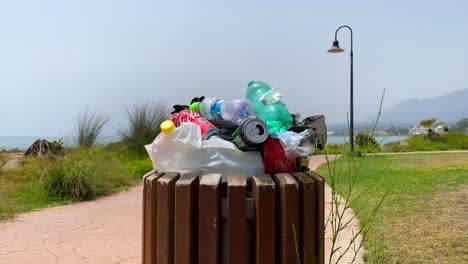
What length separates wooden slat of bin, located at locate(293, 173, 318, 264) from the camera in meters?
1.88

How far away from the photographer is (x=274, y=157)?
2055mm

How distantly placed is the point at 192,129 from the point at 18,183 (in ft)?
23.7

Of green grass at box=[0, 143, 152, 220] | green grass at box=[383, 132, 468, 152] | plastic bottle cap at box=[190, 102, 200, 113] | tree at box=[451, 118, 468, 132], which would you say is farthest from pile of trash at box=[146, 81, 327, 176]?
tree at box=[451, 118, 468, 132]

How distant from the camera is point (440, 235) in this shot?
14.6 ft

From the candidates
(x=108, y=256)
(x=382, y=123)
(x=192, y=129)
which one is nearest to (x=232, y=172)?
(x=192, y=129)

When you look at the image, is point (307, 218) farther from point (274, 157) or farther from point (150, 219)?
point (150, 219)

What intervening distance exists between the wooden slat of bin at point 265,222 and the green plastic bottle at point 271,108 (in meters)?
0.44

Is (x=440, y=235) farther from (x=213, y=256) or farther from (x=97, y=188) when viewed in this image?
(x=97, y=188)

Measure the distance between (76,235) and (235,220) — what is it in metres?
3.84

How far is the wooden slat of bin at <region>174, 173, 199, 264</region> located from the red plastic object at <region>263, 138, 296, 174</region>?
1.34 ft

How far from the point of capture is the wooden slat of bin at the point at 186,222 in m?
1.80

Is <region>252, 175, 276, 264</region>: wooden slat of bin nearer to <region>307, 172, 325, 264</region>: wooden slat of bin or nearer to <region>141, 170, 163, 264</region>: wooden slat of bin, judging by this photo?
<region>307, 172, 325, 264</region>: wooden slat of bin

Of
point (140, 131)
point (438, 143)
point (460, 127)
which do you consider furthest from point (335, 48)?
point (460, 127)

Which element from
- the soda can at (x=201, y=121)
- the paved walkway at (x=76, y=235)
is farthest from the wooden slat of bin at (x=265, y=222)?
the paved walkway at (x=76, y=235)
